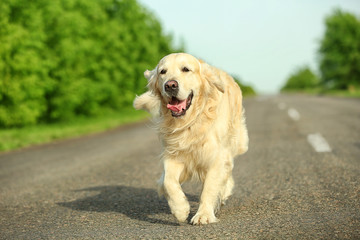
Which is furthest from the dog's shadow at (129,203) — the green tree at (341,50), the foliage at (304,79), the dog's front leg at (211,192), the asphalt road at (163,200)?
the foliage at (304,79)

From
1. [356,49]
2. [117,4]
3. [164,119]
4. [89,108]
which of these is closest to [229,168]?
[164,119]

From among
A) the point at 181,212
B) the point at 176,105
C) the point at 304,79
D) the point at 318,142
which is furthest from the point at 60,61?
the point at 304,79

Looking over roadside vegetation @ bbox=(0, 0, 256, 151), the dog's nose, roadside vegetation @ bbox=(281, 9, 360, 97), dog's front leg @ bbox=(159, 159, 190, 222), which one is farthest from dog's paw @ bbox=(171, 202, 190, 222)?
roadside vegetation @ bbox=(281, 9, 360, 97)

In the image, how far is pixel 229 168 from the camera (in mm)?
4004

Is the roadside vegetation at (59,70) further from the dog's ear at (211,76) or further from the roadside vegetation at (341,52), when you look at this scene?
the roadside vegetation at (341,52)

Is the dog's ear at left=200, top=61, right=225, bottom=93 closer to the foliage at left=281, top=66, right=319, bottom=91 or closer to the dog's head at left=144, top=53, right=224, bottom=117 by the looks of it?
the dog's head at left=144, top=53, right=224, bottom=117

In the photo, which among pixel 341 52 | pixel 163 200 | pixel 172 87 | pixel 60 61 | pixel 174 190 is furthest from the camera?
pixel 341 52

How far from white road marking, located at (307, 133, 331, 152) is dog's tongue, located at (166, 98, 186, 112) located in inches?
145

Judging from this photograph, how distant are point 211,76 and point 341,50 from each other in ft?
187

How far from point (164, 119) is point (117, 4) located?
22361 millimetres

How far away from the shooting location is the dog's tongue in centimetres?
384

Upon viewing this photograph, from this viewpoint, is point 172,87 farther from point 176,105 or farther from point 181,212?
point 181,212

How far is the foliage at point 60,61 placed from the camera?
1410 cm

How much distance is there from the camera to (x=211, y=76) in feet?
13.4
